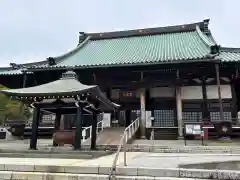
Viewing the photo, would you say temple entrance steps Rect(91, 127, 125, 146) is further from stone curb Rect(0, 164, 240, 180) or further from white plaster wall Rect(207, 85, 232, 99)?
stone curb Rect(0, 164, 240, 180)

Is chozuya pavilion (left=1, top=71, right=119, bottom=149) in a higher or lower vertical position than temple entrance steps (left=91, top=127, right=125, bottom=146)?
higher

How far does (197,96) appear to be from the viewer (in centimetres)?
1622

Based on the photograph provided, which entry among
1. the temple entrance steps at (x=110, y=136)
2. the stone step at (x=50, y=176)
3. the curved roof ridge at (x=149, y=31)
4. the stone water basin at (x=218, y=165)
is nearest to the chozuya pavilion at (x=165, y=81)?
the temple entrance steps at (x=110, y=136)

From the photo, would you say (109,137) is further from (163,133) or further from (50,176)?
(50,176)

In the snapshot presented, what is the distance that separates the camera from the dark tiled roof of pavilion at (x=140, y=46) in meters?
17.8

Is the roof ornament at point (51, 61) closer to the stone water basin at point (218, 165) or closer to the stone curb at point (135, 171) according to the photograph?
the stone curb at point (135, 171)

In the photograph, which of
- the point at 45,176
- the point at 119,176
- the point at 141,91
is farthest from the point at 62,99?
the point at 141,91

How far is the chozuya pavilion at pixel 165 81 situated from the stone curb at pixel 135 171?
969 centimetres

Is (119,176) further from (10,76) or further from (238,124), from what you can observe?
(10,76)

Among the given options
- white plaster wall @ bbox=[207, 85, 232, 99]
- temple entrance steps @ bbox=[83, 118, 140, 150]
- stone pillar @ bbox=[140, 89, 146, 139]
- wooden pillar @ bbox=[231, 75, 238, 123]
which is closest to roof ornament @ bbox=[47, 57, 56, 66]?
temple entrance steps @ bbox=[83, 118, 140, 150]

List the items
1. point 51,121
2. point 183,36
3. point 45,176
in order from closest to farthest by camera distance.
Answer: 1. point 45,176
2. point 51,121
3. point 183,36

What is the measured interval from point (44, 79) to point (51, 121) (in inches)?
122

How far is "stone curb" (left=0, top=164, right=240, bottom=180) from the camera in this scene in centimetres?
504

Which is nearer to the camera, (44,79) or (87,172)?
(87,172)
